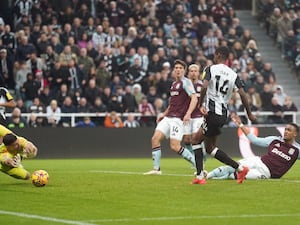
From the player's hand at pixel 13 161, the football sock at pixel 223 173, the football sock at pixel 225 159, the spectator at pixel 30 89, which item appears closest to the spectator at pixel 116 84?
the spectator at pixel 30 89

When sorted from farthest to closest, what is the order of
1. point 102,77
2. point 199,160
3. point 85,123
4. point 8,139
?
point 102,77
point 85,123
point 199,160
point 8,139

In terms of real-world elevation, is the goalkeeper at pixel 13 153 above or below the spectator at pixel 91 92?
above

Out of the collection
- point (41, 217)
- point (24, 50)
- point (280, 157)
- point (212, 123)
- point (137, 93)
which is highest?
point (41, 217)

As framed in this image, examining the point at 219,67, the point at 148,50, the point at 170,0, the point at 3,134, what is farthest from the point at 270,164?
the point at 170,0

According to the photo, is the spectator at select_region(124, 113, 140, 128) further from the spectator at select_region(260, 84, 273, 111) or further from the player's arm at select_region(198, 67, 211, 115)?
the player's arm at select_region(198, 67, 211, 115)

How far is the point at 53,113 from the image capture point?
2664cm

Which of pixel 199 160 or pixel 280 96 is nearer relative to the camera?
pixel 199 160

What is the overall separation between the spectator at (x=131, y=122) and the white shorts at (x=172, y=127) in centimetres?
899

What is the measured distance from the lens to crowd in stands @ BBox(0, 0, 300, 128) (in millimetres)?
27312

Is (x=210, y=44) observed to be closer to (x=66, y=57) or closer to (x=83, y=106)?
(x=66, y=57)

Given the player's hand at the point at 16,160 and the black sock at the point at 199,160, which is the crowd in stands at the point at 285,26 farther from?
the player's hand at the point at 16,160

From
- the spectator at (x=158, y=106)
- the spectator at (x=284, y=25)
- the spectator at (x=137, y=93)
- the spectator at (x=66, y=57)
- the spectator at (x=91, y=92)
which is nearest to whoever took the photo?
the spectator at (x=158, y=106)

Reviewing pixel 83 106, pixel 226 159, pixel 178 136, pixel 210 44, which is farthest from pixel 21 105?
pixel 226 159

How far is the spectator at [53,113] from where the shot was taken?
26.6 metres
